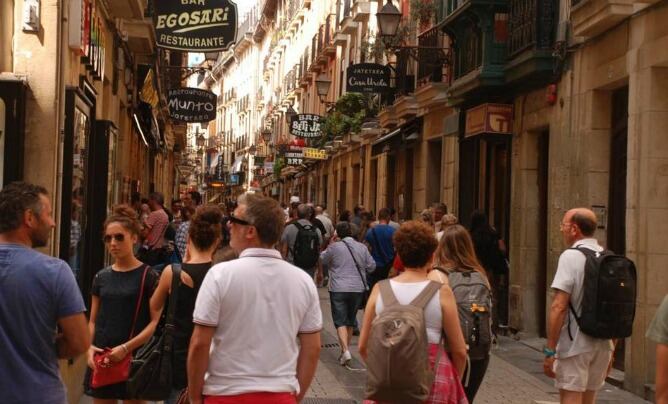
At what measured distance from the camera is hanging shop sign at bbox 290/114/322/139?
36.8m

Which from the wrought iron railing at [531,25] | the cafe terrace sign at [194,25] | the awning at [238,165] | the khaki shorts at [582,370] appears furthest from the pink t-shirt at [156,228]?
the awning at [238,165]

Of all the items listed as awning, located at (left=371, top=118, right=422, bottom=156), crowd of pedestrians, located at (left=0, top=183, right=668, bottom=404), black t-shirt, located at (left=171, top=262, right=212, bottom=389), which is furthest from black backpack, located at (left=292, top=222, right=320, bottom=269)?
awning, located at (left=371, top=118, right=422, bottom=156)

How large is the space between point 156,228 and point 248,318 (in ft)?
Answer: 36.1

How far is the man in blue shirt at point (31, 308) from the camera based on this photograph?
446 cm

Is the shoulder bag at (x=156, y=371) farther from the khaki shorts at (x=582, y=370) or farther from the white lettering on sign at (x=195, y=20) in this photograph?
the white lettering on sign at (x=195, y=20)

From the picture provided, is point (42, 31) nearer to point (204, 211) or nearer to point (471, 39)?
point (204, 211)

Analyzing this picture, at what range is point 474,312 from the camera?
7418 millimetres

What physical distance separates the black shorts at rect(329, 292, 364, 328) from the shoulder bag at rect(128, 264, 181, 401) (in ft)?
22.4

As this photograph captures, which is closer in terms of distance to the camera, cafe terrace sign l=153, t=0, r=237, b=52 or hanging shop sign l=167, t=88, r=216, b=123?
cafe terrace sign l=153, t=0, r=237, b=52

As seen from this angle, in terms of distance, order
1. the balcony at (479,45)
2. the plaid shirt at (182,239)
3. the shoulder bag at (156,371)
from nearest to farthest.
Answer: the shoulder bag at (156,371) → the plaid shirt at (182,239) → the balcony at (479,45)

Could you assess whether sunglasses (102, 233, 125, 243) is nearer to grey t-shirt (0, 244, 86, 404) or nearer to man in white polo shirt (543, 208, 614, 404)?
grey t-shirt (0, 244, 86, 404)

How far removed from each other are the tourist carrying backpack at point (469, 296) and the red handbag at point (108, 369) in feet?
6.41

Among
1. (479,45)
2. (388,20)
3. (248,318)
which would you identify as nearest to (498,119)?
(479,45)

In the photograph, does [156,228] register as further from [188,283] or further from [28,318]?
[28,318]
